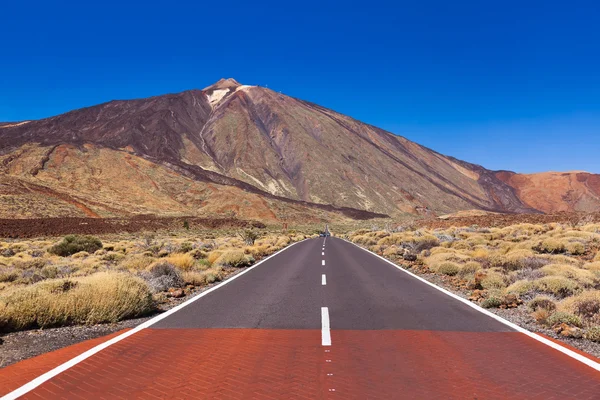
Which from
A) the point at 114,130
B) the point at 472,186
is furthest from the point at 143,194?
the point at 472,186

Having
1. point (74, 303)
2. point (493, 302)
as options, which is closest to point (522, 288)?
point (493, 302)

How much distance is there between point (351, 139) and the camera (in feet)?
543

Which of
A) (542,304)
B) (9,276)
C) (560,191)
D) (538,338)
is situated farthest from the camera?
(560,191)

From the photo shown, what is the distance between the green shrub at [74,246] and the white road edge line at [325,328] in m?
22.8

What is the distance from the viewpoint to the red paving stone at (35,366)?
15.4 ft

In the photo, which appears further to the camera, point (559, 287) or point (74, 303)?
point (559, 287)

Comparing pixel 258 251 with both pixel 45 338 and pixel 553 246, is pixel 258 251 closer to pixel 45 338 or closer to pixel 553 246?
pixel 553 246

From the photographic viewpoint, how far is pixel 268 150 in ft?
473

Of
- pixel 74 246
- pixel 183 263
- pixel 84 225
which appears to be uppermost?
pixel 84 225

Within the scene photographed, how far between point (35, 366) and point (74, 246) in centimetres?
2352

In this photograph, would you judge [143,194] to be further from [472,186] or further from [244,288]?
[472,186]

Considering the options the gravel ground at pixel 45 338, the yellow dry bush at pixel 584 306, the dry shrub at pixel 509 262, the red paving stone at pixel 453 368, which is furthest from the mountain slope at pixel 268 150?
the red paving stone at pixel 453 368

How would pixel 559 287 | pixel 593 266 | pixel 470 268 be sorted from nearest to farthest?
pixel 559 287
pixel 593 266
pixel 470 268

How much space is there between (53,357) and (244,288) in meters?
6.01
